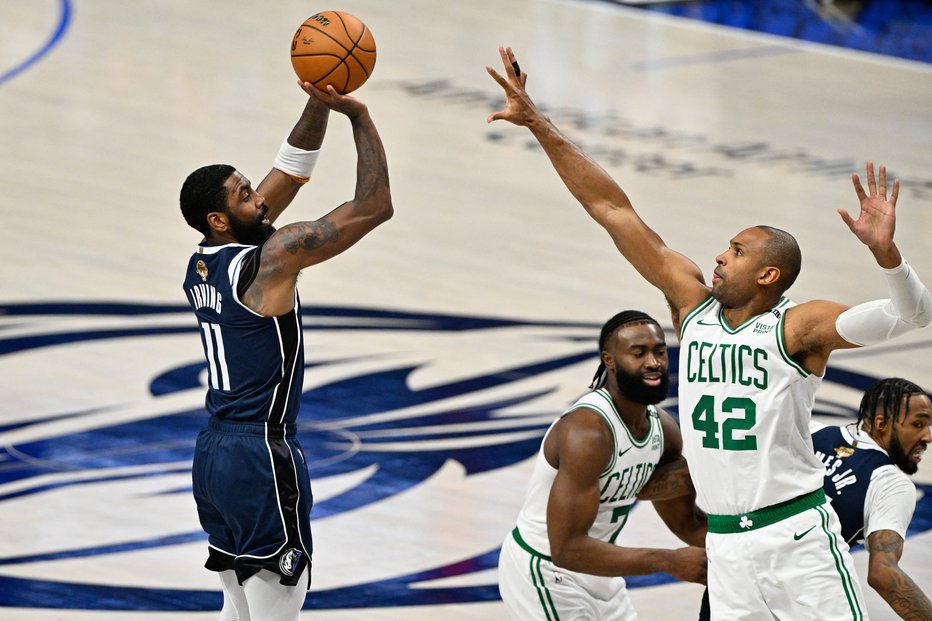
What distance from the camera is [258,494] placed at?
608cm

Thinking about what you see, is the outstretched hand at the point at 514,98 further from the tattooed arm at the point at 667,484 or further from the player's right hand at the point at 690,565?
the player's right hand at the point at 690,565

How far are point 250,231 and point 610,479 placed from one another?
5.49ft

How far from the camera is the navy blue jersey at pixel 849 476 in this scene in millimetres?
6566

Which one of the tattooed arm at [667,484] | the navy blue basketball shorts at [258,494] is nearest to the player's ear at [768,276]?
the tattooed arm at [667,484]

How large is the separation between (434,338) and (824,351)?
6927mm

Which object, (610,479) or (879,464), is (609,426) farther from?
(879,464)

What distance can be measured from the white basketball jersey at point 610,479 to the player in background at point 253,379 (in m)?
0.90

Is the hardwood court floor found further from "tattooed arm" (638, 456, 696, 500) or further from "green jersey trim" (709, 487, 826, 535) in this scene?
"green jersey trim" (709, 487, 826, 535)

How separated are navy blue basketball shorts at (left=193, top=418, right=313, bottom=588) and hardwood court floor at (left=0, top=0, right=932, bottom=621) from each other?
5.75 feet

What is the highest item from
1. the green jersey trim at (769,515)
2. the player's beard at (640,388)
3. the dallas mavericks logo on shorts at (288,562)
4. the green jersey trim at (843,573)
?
the player's beard at (640,388)

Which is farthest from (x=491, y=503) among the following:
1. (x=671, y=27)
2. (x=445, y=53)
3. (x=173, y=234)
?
(x=671, y=27)

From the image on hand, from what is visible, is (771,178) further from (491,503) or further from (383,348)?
(491,503)

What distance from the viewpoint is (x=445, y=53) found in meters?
23.2

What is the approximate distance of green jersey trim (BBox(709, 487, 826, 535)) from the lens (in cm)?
580
